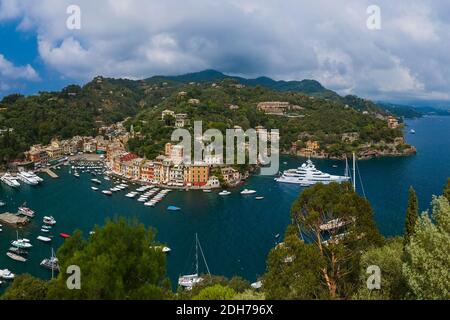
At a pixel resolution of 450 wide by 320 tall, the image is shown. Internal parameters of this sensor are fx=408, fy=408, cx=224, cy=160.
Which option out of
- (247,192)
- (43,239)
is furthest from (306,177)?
(43,239)


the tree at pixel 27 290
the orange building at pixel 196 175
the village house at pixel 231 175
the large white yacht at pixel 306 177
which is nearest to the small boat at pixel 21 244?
the tree at pixel 27 290

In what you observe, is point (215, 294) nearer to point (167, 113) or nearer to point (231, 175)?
point (231, 175)

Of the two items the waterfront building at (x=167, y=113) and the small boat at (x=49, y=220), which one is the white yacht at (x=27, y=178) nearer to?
the small boat at (x=49, y=220)

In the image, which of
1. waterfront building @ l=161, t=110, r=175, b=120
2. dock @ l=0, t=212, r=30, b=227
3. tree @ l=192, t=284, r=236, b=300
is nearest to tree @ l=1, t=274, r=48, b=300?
tree @ l=192, t=284, r=236, b=300

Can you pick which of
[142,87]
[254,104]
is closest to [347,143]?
[254,104]

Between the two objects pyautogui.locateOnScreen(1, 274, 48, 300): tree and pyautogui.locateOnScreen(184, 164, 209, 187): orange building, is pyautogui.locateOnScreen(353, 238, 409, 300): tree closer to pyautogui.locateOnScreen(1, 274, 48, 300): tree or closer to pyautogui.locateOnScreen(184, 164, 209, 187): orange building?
pyautogui.locateOnScreen(1, 274, 48, 300): tree
